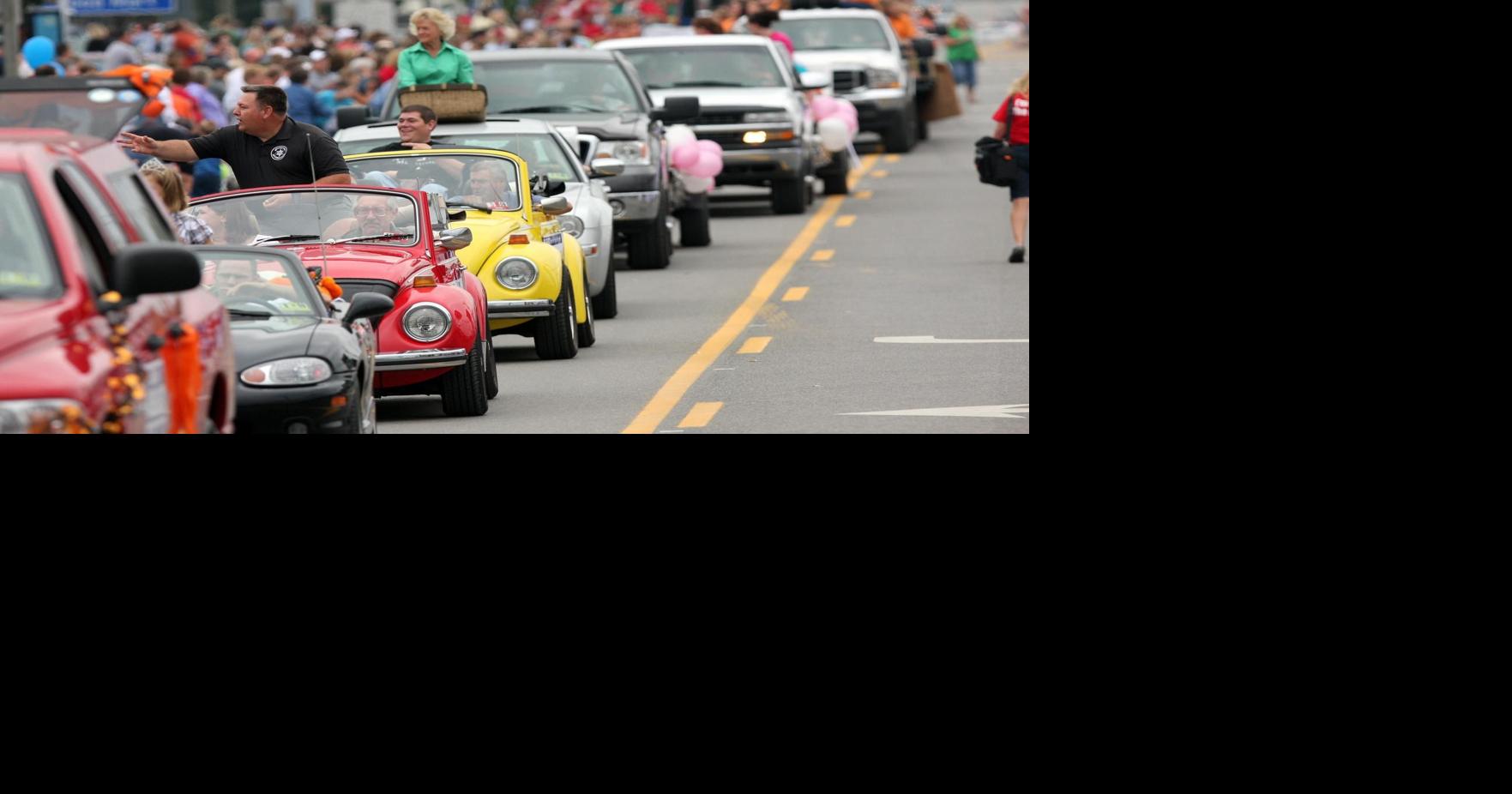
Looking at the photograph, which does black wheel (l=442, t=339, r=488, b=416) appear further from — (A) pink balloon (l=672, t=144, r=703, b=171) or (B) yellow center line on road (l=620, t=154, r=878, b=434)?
(A) pink balloon (l=672, t=144, r=703, b=171)

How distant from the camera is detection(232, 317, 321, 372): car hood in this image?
8594 mm

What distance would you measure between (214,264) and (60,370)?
3.62 meters

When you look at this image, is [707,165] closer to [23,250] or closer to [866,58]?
[866,58]

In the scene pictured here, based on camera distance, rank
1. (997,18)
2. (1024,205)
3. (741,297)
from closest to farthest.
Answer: (741,297) < (1024,205) < (997,18)

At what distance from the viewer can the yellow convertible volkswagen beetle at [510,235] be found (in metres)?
14.7

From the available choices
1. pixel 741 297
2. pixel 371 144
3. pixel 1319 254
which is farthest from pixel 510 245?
pixel 1319 254

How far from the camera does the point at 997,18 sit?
146 m

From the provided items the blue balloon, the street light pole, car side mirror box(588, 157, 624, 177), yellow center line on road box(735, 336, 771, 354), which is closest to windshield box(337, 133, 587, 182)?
car side mirror box(588, 157, 624, 177)

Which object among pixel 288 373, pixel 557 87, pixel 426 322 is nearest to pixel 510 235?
pixel 426 322

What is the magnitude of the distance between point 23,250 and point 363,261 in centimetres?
616

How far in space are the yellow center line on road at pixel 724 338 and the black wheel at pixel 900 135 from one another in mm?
8528

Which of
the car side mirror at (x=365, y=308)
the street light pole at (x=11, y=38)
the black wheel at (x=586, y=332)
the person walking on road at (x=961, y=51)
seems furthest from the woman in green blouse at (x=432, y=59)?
the person walking on road at (x=961, y=51)

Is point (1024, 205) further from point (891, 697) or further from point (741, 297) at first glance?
point (891, 697)

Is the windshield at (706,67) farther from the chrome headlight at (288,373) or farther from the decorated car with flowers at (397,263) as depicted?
the chrome headlight at (288,373)
